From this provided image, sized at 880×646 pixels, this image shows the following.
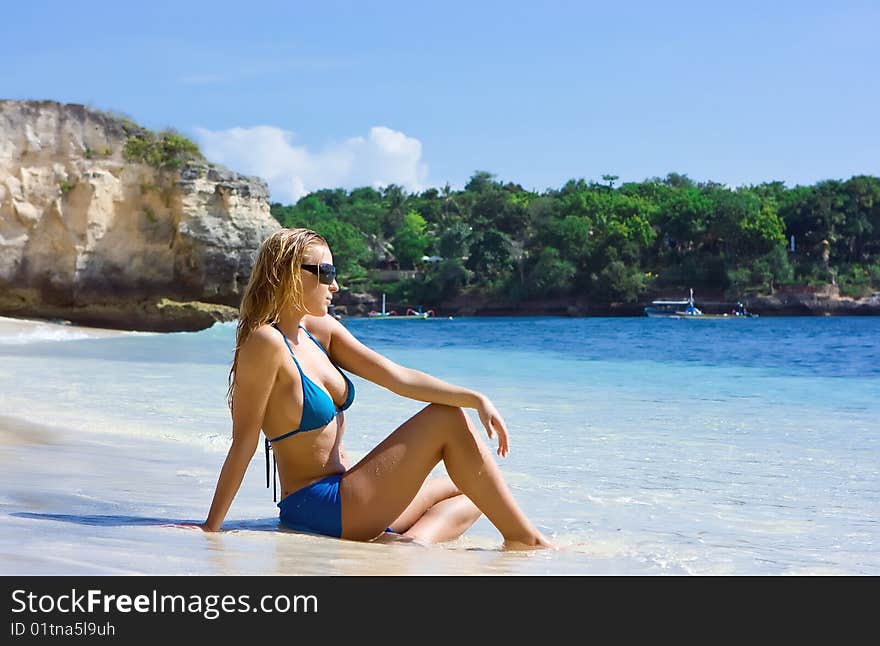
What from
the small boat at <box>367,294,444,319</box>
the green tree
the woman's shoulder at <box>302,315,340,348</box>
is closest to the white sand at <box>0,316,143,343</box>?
the woman's shoulder at <box>302,315,340,348</box>

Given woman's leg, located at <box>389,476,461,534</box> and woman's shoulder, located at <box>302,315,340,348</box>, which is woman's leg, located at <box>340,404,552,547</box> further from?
woman's shoulder, located at <box>302,315,340,348</box>

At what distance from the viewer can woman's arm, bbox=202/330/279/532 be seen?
3.61 metres

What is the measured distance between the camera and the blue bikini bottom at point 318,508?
12.4ft

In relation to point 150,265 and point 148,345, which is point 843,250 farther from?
point 148,345

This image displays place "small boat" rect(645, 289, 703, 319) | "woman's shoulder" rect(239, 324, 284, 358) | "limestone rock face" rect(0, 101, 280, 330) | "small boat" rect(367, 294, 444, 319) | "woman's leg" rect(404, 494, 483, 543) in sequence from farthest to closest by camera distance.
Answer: "small boat" rect(367, 294, 444, 319) < "small boat" rect(645, 289, 703, 319) < "limestone rock face" rect(0, 101, 280, 330) < "woman's leg" rect(404, 494, 483, 543) < "woman's shoulder" rect(239, 324, 284, 358)

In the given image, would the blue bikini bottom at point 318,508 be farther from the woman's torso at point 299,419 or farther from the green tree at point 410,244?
the green tree at point 410,244

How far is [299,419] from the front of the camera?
374 cm

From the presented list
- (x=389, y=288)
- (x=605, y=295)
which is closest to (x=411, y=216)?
(x=389, y=288)

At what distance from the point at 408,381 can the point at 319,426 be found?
368mm

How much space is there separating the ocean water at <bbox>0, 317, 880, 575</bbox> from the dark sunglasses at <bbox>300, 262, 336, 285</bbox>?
928 millimetres

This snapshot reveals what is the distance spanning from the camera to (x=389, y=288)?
8794 cm

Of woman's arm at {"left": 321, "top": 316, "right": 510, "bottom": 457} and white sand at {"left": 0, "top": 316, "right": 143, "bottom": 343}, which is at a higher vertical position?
woman's arm at {"left": 321, "top": 316, "right": 510, "bottom": 457}

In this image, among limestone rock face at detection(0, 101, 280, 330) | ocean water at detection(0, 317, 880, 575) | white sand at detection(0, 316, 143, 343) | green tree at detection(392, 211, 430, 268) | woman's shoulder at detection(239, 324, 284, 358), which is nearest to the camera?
ocean water at detection(0, 317, 880, 575)
